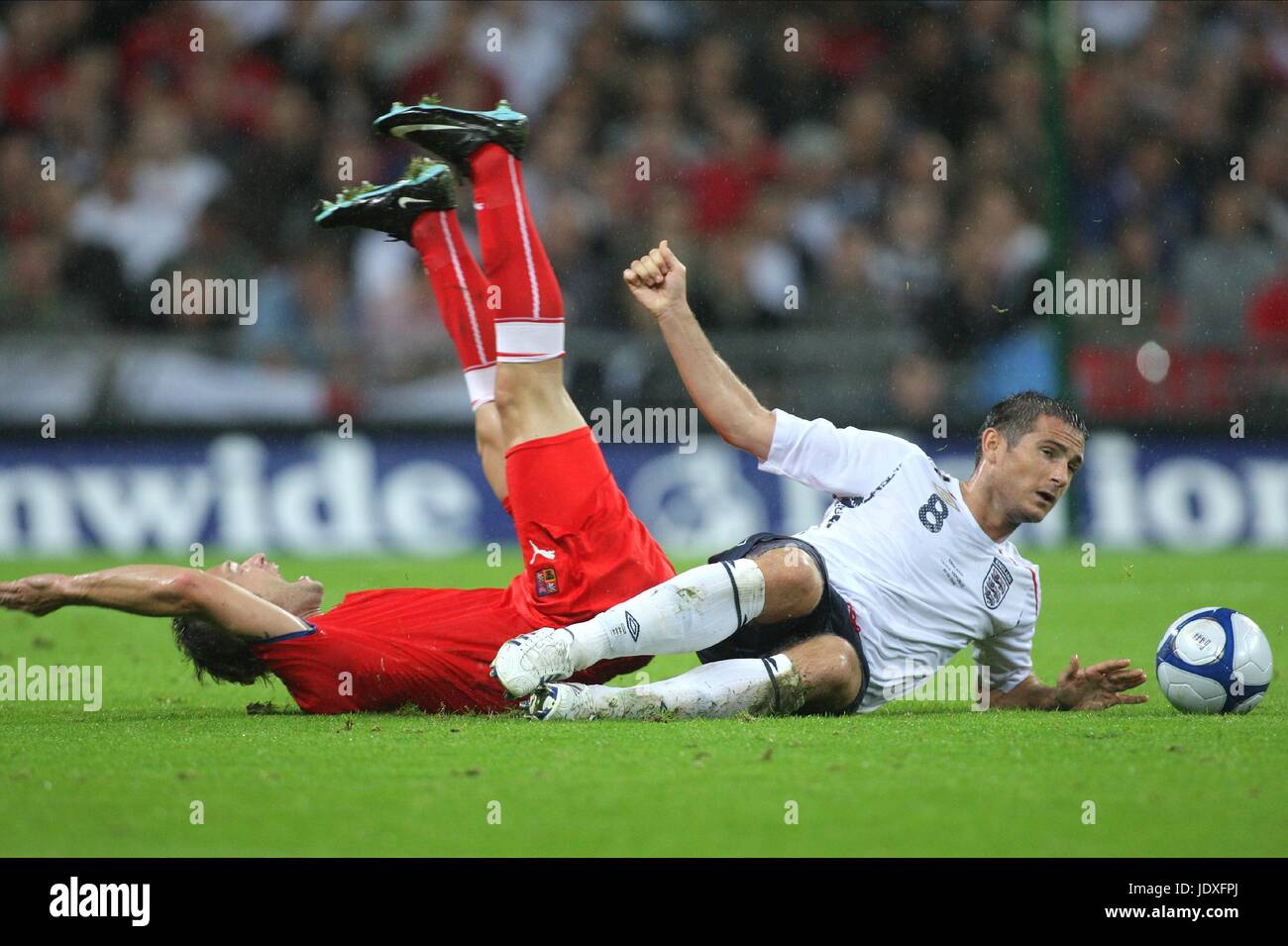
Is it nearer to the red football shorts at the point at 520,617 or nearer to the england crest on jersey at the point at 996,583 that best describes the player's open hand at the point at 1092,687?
the england crest on jersey at the point at 996,583

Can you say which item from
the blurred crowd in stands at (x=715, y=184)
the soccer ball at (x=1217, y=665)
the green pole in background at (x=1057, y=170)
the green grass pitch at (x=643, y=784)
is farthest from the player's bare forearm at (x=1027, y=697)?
the green pole in background at (x=1057, y=170)

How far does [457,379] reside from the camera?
12.8 m

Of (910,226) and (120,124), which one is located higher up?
(120,124)

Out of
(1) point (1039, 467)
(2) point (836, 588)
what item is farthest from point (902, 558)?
(1) point (1039, 467)

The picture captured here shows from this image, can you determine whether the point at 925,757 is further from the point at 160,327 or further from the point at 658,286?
the point at 160,327

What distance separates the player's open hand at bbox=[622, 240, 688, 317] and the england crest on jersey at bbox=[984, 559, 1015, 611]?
1325mm

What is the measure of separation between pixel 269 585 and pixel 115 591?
82 cm

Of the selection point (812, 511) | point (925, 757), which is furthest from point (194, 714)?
point (812, 511)

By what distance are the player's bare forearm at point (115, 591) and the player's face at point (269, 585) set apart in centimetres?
56

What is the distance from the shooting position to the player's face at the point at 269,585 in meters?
5.53

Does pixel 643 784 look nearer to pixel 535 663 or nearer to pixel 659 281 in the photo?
pixel 535 663

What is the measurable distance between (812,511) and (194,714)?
721cm

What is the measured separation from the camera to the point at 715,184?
1414cm

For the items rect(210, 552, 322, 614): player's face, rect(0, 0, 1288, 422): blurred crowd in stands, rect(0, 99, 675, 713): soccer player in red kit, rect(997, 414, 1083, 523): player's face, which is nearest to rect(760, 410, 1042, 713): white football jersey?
rect(997, 414, 1083, 523): player's face
